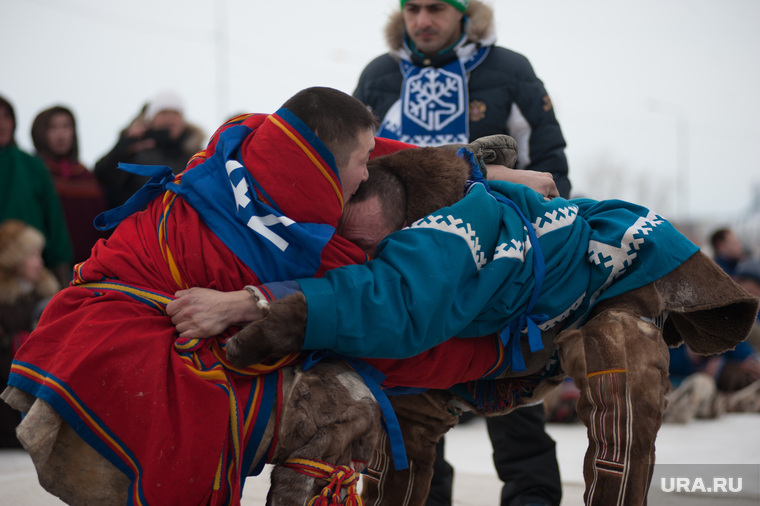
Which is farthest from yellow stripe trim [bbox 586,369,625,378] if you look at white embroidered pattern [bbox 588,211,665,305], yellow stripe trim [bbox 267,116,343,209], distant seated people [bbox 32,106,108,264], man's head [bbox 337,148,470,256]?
distant seated people [bbox 32,106,108,264]

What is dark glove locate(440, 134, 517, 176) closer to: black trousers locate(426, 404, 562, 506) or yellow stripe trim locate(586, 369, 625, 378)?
yellow stripe trim locate(586, 369, 625, 378)

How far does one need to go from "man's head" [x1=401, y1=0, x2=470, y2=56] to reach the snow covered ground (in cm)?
189

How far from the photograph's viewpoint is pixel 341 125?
1.84 metres

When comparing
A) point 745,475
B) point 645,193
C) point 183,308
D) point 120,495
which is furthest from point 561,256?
point 645,193

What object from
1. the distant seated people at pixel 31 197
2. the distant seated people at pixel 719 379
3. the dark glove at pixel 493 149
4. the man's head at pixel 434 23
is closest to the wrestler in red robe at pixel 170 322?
the dark glove at pixel 493 149

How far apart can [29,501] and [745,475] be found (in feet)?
9.71

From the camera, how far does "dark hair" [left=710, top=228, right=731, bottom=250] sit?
21.9 ft

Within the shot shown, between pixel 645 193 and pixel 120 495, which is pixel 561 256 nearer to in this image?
pixel 120 495

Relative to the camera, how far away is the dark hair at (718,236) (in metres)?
6.66

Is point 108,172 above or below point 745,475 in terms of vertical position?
above

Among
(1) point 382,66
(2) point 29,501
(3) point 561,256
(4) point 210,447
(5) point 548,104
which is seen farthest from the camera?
(1) point 382,66

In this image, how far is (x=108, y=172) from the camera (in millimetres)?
4582

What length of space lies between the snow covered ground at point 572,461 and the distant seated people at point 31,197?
1165 mm

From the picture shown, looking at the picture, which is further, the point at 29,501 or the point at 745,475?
the point at 745,475
